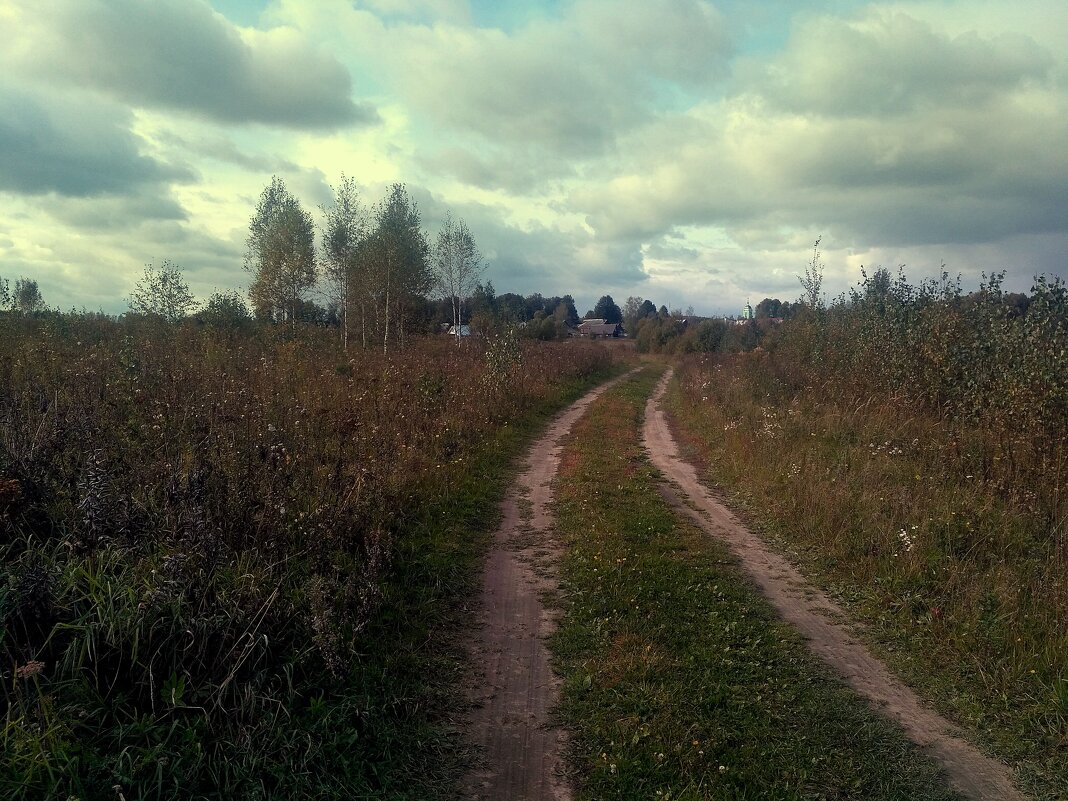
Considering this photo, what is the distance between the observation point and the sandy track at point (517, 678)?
364 centimetres

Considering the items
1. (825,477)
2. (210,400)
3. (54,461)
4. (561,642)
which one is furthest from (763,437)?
(54,461)

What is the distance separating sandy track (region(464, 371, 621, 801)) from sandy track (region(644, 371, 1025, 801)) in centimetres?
226

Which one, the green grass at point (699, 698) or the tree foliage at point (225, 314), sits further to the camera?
the tree foliage at point (225, 314)

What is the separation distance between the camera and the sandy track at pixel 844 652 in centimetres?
381

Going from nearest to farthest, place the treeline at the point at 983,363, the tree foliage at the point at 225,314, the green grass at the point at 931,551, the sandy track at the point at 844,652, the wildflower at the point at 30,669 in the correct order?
the wildflower at the point at 30,669
the sandy track at the point at 844,652
the green grass at the point at 931,551
the treeline at the point at 983,363
the tree foliage at the point at 225,314

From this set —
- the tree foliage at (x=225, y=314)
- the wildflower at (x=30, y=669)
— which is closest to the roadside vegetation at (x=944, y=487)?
the wildflower at (x=30, y=669)

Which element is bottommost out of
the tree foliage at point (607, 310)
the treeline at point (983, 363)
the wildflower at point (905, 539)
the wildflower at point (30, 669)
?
the wildflower at point (905, 539)

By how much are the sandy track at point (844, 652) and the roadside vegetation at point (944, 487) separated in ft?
0.66

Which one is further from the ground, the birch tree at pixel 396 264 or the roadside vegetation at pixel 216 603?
the birch tree at pixel 396 264

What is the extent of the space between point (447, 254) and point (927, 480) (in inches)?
1074

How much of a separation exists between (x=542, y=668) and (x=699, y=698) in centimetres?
117

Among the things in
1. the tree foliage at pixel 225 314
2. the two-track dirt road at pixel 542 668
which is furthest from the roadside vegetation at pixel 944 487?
the tree foliage at pixel 225 314

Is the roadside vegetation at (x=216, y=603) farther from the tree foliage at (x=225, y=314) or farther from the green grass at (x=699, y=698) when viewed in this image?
the tree foliage at (x=225, y=314)

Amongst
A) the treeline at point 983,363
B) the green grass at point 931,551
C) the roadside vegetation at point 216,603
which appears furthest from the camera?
the treeline at point 983,363
